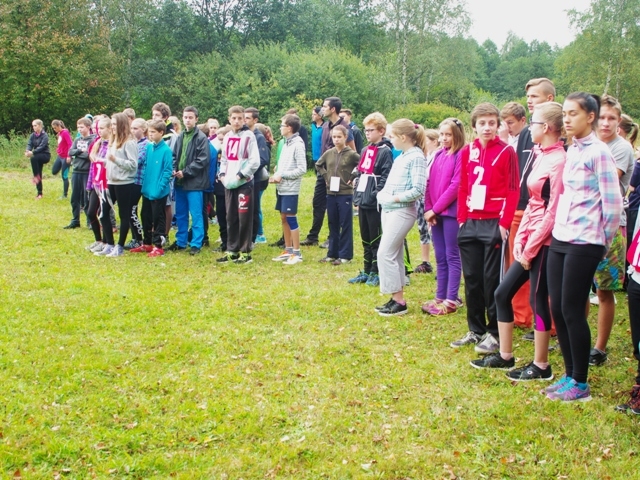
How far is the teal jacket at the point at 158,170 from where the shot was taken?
944cm

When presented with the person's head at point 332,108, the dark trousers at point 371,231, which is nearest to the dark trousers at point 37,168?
the person's head at point 332,108

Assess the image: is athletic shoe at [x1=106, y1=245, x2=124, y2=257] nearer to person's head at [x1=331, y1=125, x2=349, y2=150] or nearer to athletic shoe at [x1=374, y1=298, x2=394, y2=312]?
person's head at [x1=331, y1=125, x2=349, y2=150]

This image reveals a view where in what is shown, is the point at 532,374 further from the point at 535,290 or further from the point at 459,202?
the point at 459,202

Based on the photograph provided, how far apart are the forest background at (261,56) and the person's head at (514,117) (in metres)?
21.8

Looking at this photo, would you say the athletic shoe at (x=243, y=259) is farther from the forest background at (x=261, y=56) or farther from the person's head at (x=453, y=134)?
the forest background at (x=261, y=56)

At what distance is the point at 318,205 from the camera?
34.8 ft

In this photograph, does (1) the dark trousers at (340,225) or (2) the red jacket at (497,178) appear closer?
(2) the red jacket at (497,178)

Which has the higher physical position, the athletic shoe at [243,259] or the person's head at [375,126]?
the person's head at [375,126]

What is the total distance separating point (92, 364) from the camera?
5.16 m

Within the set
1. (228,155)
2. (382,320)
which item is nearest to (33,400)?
(382,320)

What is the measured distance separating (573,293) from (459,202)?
5.49 feet

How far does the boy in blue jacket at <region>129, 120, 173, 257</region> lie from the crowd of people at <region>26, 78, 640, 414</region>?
0.02 meters

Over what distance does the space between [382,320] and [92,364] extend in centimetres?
282

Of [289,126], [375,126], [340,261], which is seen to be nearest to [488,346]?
[375,126]
